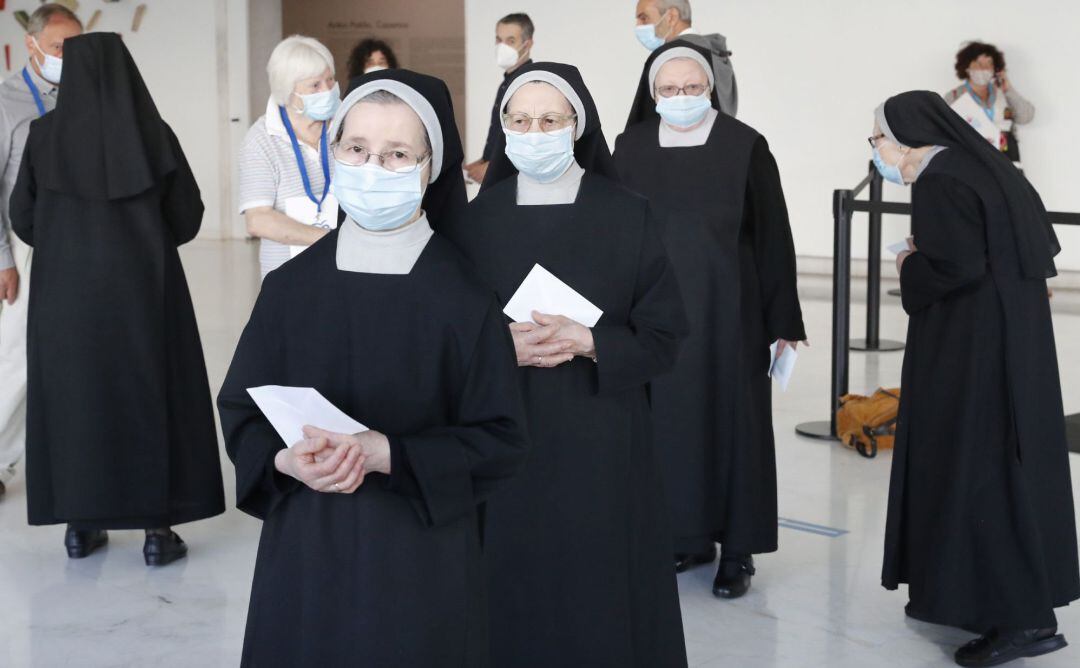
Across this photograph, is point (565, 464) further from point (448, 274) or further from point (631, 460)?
point (448, 274)

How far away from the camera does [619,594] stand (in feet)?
10.0

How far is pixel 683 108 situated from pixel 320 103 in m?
1.21

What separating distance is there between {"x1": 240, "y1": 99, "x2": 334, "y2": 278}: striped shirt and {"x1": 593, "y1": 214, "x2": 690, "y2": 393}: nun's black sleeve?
1.67 m

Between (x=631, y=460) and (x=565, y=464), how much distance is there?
16cm

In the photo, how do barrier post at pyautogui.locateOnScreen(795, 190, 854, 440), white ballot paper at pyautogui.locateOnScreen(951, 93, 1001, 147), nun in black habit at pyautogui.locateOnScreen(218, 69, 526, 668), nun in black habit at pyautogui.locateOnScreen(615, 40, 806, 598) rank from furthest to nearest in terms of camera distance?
white ballot paper at pyautogui.locateOnScreen(951, 93, 1001, 147), barrier post at pyautogui.locateOnScreen(795, 190, 854, 440), nun in black habit at pyautogui.locateOnScreen(615, 40, 806, 598), nun in black habit at pyautogui.locateOnScreen(218, 69, 526, 668)

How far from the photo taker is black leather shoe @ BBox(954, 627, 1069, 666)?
3.73 m

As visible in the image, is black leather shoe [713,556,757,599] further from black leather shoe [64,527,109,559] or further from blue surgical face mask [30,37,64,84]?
blue surgical face mask [30,37,64,84]

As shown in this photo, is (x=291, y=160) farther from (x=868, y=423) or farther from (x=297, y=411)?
(x=868, y=423)

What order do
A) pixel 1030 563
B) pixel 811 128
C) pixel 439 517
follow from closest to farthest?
pixel 439 517 < pixel 1030 563 < pixel 811 128

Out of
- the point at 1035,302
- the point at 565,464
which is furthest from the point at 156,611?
the point at 1035,302

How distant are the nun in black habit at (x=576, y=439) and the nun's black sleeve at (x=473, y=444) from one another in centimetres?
81

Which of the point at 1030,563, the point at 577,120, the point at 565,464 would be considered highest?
the point at 577,120

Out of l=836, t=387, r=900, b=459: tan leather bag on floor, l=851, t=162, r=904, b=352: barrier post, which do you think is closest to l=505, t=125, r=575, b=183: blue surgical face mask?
l=836, t=387, r=900, b=459: tan leather bag on floor

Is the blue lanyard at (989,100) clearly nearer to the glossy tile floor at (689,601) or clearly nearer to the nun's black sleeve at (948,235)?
the glossy tile floor at (689,601)
